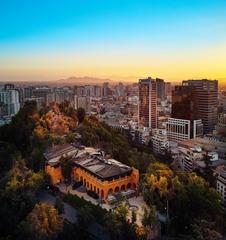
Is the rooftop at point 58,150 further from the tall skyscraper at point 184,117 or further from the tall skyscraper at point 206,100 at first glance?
the tall skyscraper at point 206,100

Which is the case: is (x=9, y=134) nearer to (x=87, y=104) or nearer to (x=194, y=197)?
(x=194, y=197)

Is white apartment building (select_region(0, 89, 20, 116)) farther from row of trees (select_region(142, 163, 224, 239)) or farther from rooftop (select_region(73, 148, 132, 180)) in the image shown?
row of trees (select_region(142, 163, 224, 239))

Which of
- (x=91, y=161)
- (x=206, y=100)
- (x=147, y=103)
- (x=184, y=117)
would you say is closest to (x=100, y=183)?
(x=91, y=161)

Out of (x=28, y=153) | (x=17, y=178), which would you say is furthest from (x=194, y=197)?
(x=28, y=153)

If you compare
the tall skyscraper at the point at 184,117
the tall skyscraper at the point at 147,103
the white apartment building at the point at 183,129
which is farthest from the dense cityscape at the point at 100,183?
the tall skyscraper at the point at 147,103

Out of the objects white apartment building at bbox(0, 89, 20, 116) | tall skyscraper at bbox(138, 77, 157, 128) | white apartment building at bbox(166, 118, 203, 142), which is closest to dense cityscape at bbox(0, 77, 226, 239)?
white apartment building at bbox(166, 118, 203, 142)

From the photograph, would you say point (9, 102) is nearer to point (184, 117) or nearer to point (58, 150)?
point (184, 117)
